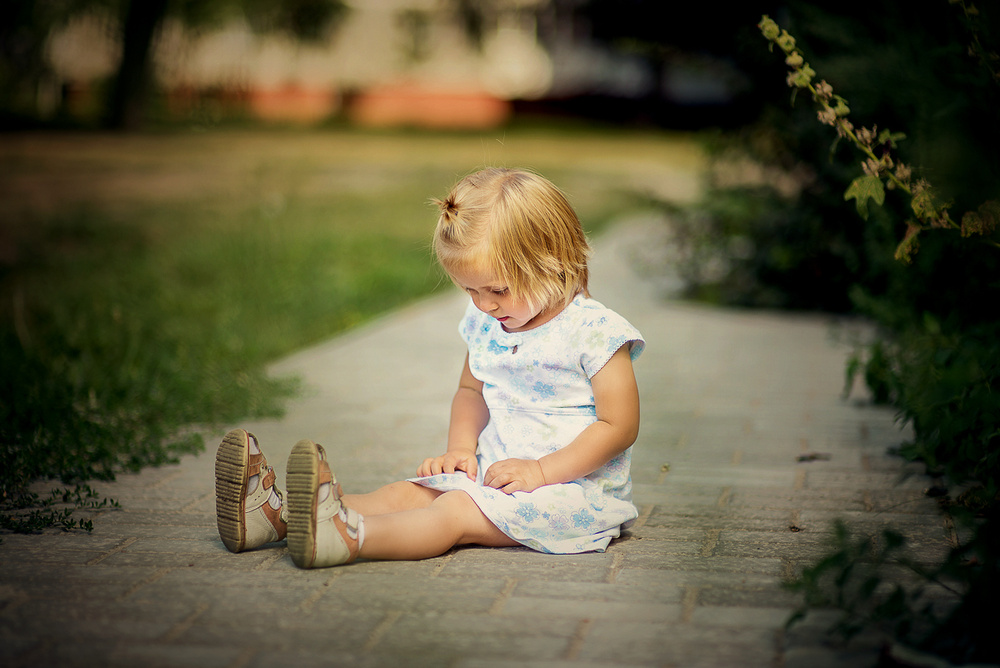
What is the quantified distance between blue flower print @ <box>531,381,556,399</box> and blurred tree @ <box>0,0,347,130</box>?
1984 centimetres

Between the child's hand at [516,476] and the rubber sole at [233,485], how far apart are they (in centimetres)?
65

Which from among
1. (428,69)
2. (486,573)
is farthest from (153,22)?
(486,573)

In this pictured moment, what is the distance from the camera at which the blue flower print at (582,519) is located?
2.84m

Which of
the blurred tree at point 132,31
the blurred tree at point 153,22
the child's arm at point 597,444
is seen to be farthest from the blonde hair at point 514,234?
the blurred tree at point 153,22

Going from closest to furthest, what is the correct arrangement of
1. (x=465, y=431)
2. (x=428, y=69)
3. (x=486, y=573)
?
(x=486, y=573)
(x=465, y=431)
(x=428, y=69)

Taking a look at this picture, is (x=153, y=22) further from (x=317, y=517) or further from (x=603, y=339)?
(x=317, y=517)

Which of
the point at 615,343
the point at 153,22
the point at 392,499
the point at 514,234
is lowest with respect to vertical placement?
the point at 392,499

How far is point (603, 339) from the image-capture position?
286cm

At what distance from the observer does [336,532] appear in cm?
264

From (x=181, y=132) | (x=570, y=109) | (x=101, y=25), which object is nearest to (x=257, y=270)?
(x=101, y=25)

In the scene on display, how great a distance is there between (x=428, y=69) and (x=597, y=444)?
31889 mm

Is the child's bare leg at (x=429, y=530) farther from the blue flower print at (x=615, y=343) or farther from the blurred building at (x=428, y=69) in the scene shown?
the blurred building at (x=428, y=69)

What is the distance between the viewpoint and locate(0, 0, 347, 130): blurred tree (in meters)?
21.4

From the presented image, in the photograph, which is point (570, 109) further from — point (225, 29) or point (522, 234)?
point (522, 234)
